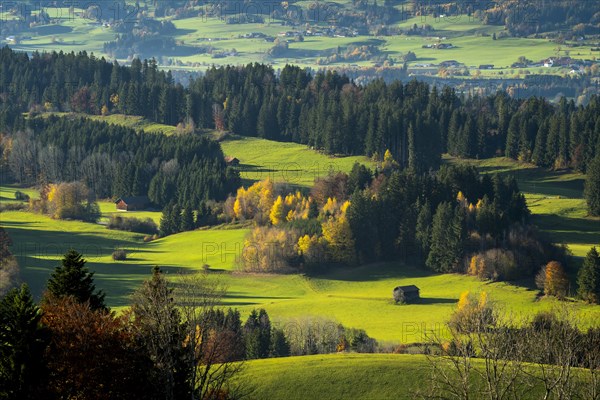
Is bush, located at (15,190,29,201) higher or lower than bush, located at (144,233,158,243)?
higher

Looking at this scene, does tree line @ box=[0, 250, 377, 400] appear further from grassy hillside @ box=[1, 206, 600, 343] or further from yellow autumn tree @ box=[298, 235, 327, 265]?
yellow autumn tree @ box=[298, 235, 327, 265]

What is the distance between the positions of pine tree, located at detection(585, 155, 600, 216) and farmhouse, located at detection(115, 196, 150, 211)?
4943cm

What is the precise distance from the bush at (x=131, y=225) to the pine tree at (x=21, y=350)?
8988cm

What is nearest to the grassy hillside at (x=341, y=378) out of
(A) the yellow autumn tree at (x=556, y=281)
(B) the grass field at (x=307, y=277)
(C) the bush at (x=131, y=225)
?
(B) the grass field at (x=307, y=277)

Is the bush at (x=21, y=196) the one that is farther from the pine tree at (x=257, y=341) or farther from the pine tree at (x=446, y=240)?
the pine tree at (x=257, y=341)

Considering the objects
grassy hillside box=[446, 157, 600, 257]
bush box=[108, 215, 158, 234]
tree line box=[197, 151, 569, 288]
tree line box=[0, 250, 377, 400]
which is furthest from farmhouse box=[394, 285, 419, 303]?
tree line box=[0, 250, 377, 400]

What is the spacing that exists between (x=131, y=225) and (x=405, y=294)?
42.3 meters

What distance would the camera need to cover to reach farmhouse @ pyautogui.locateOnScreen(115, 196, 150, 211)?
143 meters

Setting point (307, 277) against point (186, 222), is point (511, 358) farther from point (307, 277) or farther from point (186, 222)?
point (186, 222)

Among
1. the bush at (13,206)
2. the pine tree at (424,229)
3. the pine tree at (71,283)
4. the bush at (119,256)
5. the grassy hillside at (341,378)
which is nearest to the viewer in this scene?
the pine tree at (71,283)

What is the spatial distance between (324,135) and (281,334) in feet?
302

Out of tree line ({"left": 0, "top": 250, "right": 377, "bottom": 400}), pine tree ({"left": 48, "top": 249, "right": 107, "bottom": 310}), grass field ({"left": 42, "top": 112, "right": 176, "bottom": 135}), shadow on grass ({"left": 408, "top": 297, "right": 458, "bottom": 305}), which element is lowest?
shadow on grass ({"left": 408, "top": 297, "right": 458, "bottom": 305})

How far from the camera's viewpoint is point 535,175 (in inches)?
5950

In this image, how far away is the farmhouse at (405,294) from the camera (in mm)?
95562
